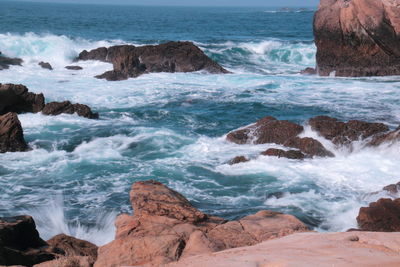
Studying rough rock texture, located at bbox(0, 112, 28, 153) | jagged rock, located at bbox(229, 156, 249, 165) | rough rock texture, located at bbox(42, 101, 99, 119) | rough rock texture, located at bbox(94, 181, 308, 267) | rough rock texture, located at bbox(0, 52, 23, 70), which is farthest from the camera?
rough rock texture, located at bbox(0, 52, 23, 70)

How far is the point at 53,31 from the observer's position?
50.8 m

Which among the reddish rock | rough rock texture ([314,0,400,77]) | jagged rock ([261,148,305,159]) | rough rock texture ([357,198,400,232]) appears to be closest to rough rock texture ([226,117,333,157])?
the reddish rock

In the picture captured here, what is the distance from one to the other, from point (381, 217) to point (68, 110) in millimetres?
12051

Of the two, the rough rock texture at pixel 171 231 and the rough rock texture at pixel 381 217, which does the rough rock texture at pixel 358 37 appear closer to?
the rough rock texture at pixel 381 217

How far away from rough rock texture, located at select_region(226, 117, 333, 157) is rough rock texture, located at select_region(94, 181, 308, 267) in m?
6.05

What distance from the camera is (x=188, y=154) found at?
1380cm

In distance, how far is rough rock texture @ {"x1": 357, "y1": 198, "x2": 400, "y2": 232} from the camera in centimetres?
830

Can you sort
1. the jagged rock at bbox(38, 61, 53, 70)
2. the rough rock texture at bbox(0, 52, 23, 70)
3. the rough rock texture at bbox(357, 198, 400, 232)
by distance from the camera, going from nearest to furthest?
the rough rock texture at bbox(357, 198, 400, 232)
the rough rock texture at bbox(0, 52, 23, 70)
the jagged rock at bbox(38, 61, 53, 70)

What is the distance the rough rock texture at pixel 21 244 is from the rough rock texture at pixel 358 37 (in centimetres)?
1983

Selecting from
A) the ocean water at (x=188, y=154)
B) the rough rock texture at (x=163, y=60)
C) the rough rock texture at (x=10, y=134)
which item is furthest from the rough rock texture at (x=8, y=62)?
the rough rock texture at (x=10, y=134)

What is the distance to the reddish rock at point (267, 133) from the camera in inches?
543

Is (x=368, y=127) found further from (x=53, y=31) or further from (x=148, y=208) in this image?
(x=53, y=31)

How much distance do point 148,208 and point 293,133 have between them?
7.33m

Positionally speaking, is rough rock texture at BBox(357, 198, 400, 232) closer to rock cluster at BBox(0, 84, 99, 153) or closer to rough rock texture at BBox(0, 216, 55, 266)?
rough rock texture at BBox(0, 216, 55, 266)
